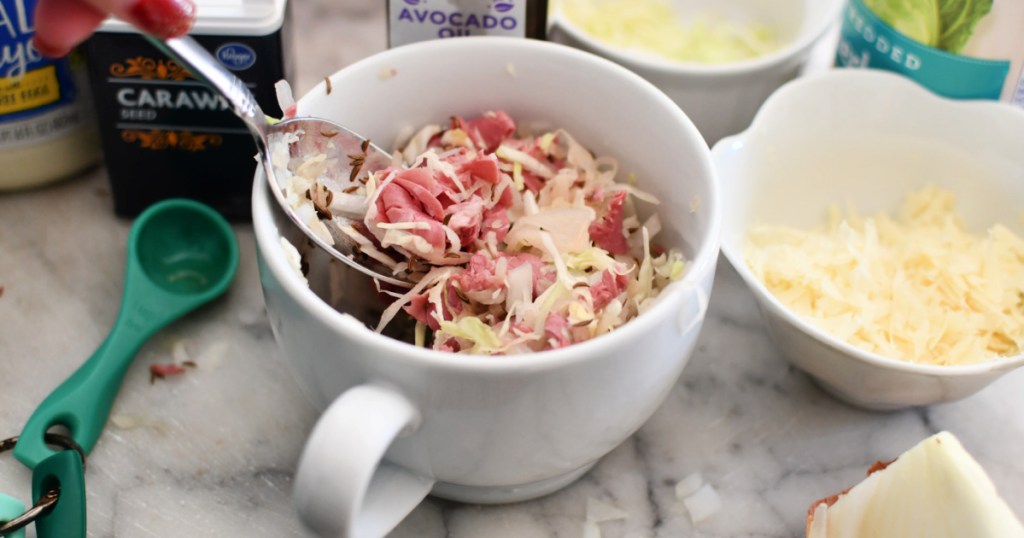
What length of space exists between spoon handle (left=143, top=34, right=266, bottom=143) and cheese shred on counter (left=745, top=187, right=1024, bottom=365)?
1.28 ft

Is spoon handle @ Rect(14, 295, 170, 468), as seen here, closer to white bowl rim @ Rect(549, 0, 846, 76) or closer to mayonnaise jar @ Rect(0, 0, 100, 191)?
mayonnaise jar @ Rect(0, 0, 100, 191)

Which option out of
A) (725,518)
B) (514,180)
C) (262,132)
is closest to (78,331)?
(262,132)

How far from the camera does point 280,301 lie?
0.59m

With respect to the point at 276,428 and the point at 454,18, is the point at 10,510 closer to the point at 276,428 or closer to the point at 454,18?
the point at 276,428

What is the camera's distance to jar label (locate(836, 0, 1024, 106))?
2.79ft

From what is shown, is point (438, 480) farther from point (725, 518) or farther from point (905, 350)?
point (905, 350)

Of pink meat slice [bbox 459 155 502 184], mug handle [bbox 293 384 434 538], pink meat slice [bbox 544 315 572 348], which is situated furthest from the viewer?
pink meat slice [bbox 459 155 502 184]

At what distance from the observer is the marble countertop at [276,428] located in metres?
0.69

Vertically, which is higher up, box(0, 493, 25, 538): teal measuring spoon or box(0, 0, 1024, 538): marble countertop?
→ box(0, 493, 25, 538): teal measuring spoon

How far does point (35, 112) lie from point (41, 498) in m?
0.36

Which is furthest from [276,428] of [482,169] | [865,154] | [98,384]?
[865,154]

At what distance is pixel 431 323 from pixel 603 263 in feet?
0.41

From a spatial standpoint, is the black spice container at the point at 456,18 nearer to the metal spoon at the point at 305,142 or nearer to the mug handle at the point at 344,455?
the metal spoon at the point at 305,142

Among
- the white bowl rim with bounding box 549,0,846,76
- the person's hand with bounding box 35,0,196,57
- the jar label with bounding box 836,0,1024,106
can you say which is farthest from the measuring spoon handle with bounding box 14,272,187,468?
the jar label with bounding box 836,0,1024,106
